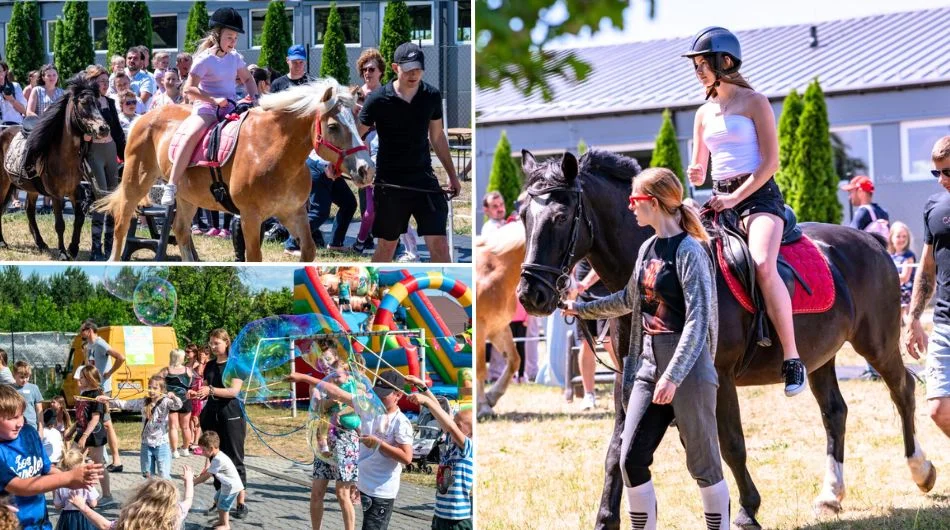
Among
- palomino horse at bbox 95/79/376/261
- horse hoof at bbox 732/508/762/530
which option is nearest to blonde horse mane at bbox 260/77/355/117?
palomino horse at bbox 95/79/376/261

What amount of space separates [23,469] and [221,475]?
1.01m

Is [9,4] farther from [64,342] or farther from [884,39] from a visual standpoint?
[884,39]

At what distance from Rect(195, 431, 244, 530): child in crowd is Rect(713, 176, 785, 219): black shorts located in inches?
108

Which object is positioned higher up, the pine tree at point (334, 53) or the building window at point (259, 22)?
the building window at point (259, 22)

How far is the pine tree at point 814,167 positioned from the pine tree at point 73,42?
17810 mm

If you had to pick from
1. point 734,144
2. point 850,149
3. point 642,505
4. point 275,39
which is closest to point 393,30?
point 275,39

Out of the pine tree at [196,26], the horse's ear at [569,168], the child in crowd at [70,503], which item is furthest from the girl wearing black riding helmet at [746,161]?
the child in crowd at [70,503]

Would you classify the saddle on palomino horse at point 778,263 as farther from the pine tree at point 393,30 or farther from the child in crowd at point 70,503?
the child in crowd at point 70,503

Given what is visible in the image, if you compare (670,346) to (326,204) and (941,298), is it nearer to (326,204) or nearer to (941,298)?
(941,298)

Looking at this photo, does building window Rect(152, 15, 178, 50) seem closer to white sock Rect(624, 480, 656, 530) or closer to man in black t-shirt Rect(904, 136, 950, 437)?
white sock Rect(624, 480, 656, 530)

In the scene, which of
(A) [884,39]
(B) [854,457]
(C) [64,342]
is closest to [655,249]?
(C) [64,342]

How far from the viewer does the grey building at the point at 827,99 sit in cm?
2330

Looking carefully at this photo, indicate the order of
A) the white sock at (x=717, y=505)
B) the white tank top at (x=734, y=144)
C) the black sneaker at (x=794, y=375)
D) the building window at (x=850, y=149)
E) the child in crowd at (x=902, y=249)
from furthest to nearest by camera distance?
the building window at (x=850, y=149) → the child in crowd at (x=902, y=249) → the white tank top at (x=734, y=144) → the black sneaker at (x=794, y=375) → the white sock at (x=717, y=505)

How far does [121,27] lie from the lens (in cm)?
591
